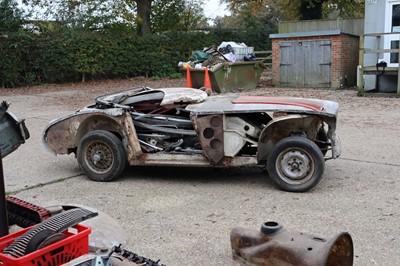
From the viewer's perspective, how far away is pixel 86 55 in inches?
870

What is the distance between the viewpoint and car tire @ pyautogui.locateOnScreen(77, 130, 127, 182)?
604cm

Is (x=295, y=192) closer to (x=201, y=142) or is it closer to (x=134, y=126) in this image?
(x=201, y=142)

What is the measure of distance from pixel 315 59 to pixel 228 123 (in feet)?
44.3

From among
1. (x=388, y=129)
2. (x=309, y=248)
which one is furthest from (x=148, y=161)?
(x=388, y=129)

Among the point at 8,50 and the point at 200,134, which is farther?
the point at 8,50

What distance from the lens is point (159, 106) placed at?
6.28 metres

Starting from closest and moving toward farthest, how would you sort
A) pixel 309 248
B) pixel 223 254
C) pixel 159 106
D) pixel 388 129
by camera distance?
pixel 309 248
pixel 223 254
pixel 159 106
pixel 388 129

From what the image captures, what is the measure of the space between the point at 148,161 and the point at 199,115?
0.89 meters

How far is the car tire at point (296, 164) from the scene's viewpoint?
541cm

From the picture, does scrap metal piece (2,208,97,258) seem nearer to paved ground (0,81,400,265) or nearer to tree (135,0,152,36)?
paved ground (0,81,400,265)

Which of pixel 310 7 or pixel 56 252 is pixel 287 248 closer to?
pixel 56 252

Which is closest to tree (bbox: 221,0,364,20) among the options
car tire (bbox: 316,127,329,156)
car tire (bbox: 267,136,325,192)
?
car tire (bbox: 316,127,329,156)

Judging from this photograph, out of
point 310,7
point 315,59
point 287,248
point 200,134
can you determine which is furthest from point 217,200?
point 310,7

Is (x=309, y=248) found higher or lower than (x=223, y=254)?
higher
